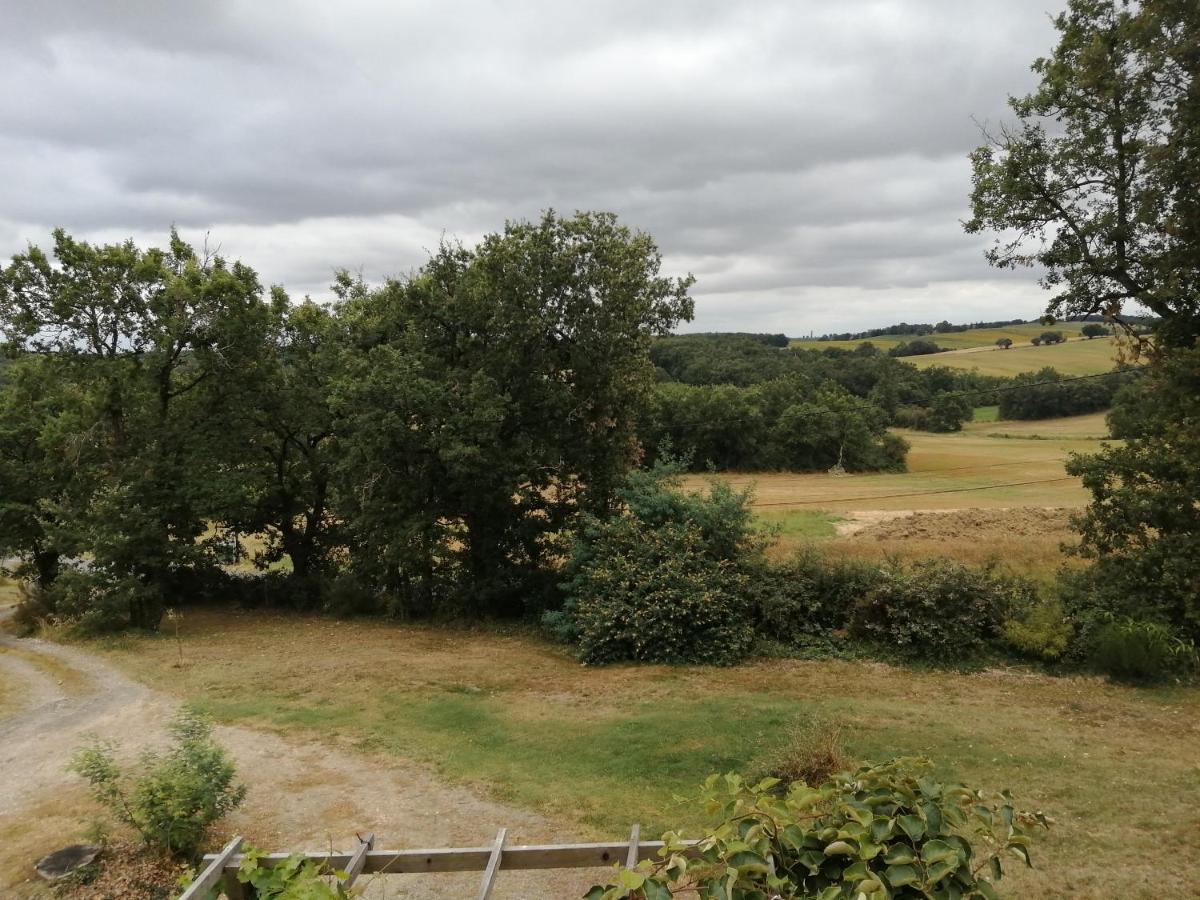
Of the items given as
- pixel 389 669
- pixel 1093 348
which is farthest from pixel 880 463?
pixel 389 669

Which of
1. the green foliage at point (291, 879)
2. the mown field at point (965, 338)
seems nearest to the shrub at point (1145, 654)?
the green foliage at point (291, 879)

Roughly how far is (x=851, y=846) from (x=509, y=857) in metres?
2.31

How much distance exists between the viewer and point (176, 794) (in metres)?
6.97

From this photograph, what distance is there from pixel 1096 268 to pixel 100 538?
2161 cm

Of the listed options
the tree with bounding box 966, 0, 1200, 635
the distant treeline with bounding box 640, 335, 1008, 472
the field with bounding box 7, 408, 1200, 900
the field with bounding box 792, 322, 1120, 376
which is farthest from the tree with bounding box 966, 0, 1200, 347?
the field with bounding box 792, 322, 1120, 376

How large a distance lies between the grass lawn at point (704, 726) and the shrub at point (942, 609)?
796 millimetres

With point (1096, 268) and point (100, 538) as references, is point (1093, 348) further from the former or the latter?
point (100, 538)

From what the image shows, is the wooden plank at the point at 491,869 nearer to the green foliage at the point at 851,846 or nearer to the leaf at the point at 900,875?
the green foliage at the point at 851,846

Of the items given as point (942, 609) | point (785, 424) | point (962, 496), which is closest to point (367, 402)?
point (942, 609)

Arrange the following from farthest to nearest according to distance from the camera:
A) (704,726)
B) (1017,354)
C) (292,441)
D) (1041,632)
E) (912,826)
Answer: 1. (1017,354)
2. (292,441)
3. (1041,632)
4. (704,726)
5. (912,826)

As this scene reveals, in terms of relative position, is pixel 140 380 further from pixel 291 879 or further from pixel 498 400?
pixel 291 879

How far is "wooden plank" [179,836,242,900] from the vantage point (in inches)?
135

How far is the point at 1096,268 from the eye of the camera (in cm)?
1440

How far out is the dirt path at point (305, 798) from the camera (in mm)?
6828
